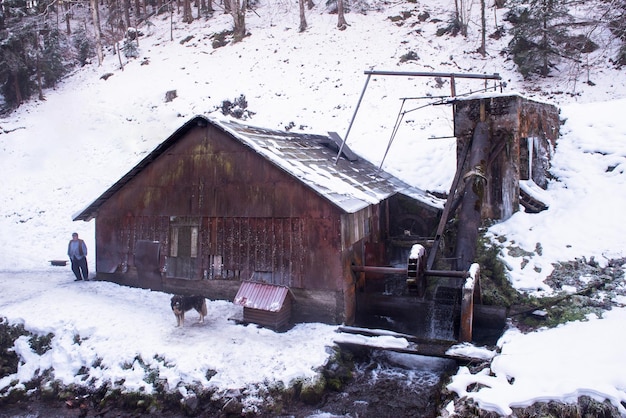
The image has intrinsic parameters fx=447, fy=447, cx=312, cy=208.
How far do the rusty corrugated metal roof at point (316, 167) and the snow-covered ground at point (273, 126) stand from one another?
2319 mm

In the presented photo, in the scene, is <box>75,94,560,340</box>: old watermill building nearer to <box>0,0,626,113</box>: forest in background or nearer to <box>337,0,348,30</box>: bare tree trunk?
<box>0,0,626,113</box>: forest in background

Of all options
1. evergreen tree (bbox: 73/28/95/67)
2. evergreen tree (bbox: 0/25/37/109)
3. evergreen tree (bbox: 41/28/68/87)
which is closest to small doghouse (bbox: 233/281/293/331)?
evergreen tree (bbox: 0/25/37/109)

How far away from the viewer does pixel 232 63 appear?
32.9 m

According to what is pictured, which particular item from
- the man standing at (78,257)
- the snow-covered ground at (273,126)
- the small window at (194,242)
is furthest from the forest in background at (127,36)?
the man standing at (78,257)

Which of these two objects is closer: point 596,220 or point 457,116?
point 596,220

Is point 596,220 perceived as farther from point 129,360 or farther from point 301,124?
point 301,124

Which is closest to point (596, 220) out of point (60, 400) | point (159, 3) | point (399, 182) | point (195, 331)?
point (399, 182)

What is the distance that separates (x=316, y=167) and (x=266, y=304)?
13.4ft

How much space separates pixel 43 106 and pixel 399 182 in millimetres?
26797

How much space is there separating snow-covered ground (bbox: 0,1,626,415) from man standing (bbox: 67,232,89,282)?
2.72 ft

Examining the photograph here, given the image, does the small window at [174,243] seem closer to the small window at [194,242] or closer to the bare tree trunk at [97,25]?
the small window at [194,242]

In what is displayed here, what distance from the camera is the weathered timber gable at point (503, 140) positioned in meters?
13.1

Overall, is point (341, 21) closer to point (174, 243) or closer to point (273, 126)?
point (273, 126)

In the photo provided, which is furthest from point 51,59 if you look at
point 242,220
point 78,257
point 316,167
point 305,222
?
point 305,222
